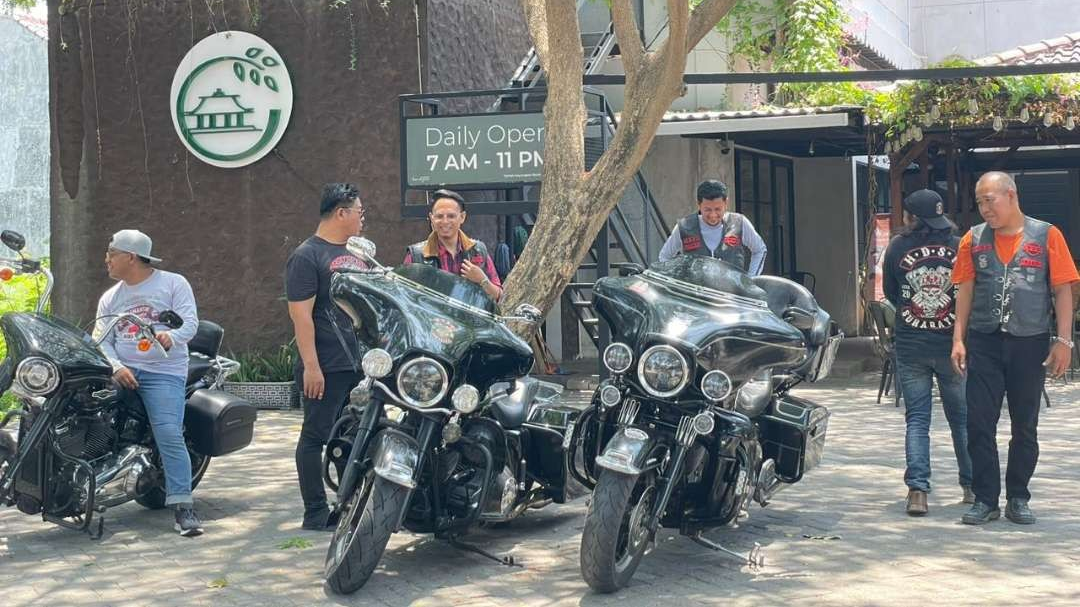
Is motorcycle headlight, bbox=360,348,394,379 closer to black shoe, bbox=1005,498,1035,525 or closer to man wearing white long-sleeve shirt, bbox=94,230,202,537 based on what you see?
man wearing white long-sleeve shirt, bbox=94,230,202,537

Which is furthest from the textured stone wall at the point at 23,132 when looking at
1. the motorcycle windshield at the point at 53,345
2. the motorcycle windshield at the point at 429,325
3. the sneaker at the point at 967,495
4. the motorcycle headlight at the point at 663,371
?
the motorcycle headlight at the point at 663,371

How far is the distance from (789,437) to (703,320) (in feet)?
3.76

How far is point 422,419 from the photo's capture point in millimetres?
5684

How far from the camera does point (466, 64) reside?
13.6m

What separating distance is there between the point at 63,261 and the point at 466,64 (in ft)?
14.6

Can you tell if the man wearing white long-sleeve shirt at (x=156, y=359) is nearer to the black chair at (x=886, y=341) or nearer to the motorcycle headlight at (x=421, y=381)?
the motorcycle headlight at (x=421, y=381)

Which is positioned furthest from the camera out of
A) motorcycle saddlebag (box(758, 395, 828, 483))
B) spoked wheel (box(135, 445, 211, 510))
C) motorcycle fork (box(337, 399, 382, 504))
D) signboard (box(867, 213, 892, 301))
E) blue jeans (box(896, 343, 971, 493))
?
signboard (box(867, 213, 892, 301))

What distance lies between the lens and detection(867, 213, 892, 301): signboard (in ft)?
54.1

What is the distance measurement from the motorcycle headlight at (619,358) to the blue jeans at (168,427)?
248cm

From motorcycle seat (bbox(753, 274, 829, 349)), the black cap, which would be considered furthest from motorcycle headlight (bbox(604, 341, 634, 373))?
the black cap

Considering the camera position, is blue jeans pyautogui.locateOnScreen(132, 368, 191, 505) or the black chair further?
the black chair

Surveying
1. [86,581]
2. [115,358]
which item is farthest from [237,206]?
[86,581]

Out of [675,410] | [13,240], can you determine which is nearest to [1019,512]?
[675,410]

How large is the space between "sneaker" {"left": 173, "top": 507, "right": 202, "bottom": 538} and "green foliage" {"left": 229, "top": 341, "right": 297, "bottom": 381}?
556 cm
